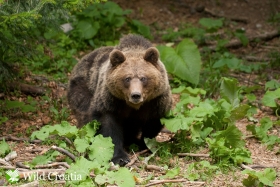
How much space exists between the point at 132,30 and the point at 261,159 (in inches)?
223

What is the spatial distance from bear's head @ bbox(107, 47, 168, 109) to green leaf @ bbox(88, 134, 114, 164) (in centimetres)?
57

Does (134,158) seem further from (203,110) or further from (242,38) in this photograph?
(242,38)

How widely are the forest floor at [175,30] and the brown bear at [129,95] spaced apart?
669 mm

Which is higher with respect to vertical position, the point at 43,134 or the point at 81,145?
the point at 43,134

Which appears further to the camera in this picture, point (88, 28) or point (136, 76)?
point (88, 28)

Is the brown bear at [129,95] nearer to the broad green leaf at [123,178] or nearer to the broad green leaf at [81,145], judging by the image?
the broad green leaf at [81,145]

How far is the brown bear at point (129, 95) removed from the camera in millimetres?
6152

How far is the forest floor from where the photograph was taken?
21.0ft

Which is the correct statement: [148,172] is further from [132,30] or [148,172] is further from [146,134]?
[132,30]

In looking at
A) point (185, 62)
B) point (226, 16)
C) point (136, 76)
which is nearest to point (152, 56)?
point (136, 76)

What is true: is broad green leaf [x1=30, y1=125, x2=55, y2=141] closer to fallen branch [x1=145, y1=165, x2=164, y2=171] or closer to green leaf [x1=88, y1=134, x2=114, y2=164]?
green leaf [x1=88, y1=134, x2=114, y2=164]

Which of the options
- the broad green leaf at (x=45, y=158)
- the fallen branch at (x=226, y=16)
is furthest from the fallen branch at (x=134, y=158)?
the fallen branch at (x=226, y=16)

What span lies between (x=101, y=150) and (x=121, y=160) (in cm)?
53

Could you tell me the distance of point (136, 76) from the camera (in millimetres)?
6102
